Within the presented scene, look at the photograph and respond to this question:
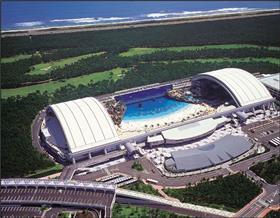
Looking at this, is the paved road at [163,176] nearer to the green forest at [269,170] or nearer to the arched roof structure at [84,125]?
the green forest at [269,170]

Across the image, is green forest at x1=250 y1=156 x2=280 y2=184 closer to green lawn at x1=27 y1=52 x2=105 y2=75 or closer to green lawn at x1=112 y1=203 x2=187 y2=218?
green lawn at x1=112 y1=203 x2=187 y2=218

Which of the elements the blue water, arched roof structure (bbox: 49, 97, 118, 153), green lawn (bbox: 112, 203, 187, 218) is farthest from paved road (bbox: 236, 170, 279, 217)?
the blue water

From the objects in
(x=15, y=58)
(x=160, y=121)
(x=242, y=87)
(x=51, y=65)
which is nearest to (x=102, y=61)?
(x=51, y=65)

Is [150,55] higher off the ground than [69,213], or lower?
higher

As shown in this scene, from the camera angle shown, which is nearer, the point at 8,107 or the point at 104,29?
the point at 8,107

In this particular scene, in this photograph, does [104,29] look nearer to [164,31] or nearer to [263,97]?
[164,31]

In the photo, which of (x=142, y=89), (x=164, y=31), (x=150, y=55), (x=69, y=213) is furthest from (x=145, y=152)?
(x=164, y=31)

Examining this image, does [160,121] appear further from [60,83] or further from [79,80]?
[60,83]
